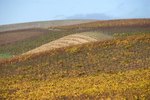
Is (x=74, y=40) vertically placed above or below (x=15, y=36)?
→ above

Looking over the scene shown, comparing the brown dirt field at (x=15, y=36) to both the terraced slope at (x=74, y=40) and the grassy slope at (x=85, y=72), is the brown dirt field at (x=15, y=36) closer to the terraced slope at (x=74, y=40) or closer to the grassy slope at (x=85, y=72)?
the terraced slope at (x=74, y=40)

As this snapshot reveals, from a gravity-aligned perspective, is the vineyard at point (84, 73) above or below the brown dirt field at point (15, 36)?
above

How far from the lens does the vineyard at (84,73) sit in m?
20.5

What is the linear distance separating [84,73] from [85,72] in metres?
0.28

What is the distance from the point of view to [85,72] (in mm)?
25312

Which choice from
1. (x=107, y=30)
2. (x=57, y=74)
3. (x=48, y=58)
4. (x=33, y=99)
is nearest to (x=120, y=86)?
(x=33, y=99)

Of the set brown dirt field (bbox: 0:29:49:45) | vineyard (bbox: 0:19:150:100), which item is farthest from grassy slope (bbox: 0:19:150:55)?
vineyard (bbox: 0:19:150:100)

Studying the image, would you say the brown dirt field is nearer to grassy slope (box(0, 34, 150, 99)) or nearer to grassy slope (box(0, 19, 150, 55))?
grassy slope (box(0, 19, 150, 55))

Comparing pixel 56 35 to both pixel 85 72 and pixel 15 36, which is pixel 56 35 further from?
pixel 85 72

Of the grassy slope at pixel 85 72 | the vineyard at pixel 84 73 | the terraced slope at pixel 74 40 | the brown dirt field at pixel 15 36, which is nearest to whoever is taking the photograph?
the vineyard at pixel 84 73

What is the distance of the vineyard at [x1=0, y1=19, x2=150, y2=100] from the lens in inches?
806

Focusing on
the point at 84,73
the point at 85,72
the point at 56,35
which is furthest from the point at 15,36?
the point at 84,73

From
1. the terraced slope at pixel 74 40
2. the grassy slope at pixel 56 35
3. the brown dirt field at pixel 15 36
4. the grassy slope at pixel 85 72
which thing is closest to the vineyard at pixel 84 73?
the grassy slope at pixel 85 72

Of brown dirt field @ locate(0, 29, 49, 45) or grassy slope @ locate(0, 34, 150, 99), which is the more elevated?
grassy slope @ locate(0, 34, 150, 99)
